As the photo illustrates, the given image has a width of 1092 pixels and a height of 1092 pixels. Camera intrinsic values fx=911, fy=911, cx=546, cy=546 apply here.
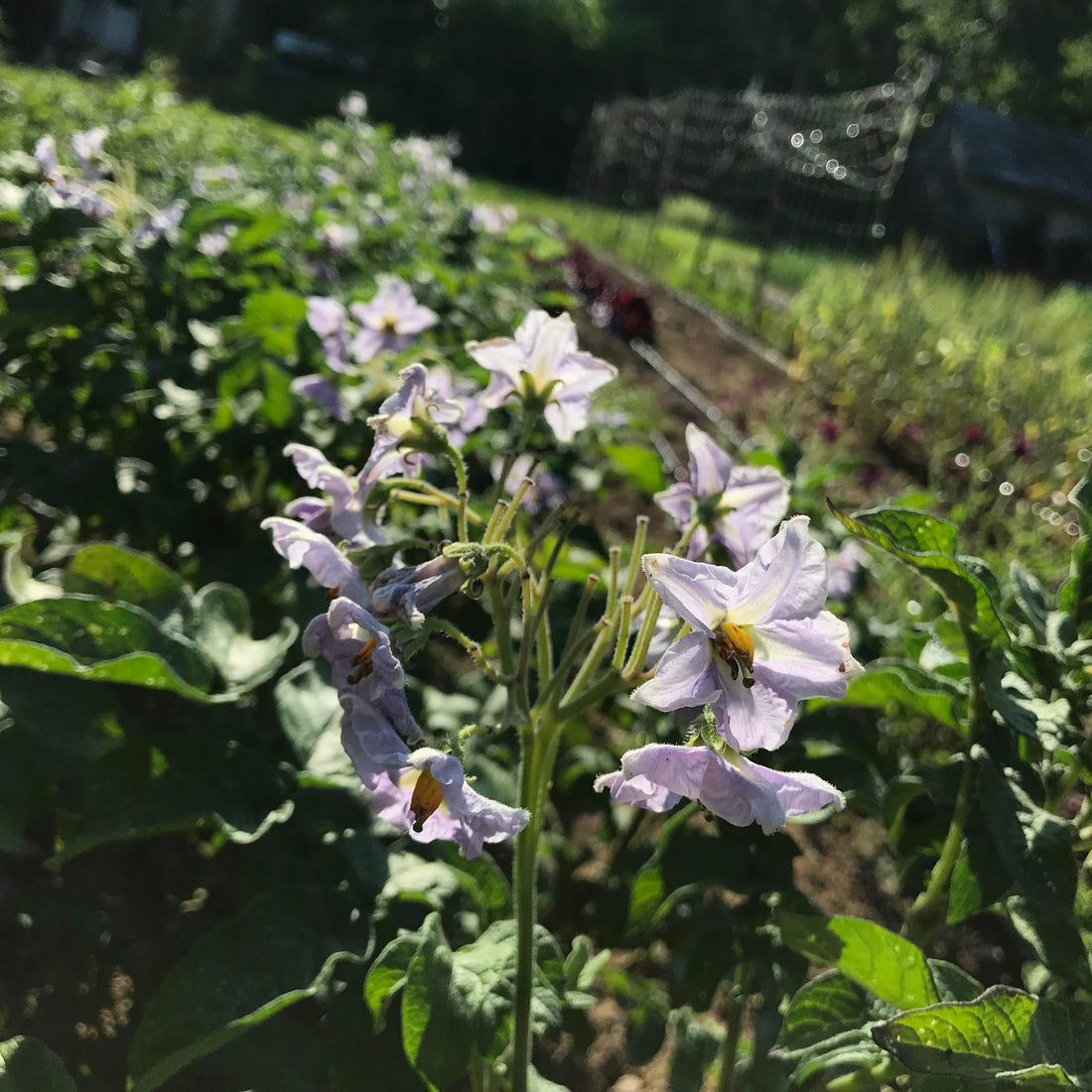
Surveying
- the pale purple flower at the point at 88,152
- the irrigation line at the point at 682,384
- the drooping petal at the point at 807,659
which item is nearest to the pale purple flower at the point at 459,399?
the drooping petal at the point at 807,659

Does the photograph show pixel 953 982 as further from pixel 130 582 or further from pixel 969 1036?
pixel 130 582

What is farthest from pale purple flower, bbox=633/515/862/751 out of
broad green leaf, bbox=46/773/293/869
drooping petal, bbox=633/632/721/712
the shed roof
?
the shed roof

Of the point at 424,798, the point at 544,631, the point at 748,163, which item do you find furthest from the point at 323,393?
the point at 748,163

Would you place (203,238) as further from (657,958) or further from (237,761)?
(657,958)

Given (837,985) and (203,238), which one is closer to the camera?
(837,985)

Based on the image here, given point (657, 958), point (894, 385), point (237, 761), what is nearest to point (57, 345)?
point (237, 761)

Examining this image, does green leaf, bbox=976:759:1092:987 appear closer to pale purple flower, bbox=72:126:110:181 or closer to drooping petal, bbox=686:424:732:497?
drooping petal, bbox=686:424:732:497
